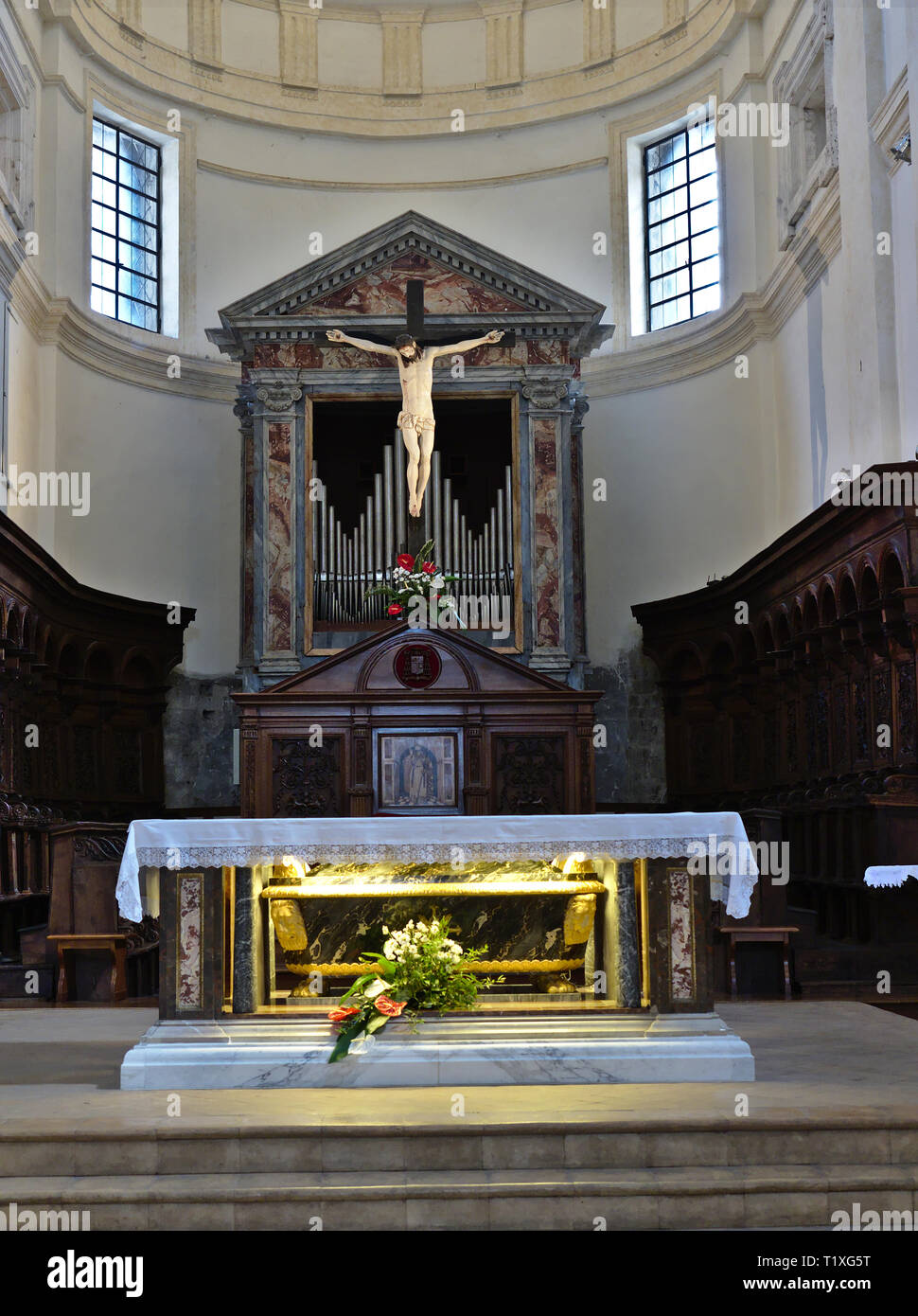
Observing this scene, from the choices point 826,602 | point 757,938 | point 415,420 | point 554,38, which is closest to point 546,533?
point 415,420

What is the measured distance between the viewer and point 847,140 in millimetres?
12750

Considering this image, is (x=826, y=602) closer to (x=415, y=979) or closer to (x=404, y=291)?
(x=404, y=291)

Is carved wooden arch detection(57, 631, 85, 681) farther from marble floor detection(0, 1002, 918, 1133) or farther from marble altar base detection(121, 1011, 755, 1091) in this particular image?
marble altar base detection(121, 1011, 755, 1091)

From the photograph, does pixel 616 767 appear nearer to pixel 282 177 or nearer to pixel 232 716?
pixel 232 716

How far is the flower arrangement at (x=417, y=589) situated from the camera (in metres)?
13.3

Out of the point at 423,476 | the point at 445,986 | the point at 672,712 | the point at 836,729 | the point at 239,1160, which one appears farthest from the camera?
the point at 672,712

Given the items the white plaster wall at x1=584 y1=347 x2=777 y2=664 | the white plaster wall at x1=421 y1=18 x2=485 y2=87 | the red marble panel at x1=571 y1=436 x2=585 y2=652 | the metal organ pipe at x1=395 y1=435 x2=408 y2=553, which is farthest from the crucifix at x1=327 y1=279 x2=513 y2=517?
the white plaster wall at x1=421 y1=18 x2=485 y2=87

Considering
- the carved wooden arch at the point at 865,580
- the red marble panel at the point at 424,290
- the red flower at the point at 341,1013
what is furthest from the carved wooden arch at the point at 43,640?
the red flower at the point at 341,1013

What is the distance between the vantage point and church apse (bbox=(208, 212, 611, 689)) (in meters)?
14.1

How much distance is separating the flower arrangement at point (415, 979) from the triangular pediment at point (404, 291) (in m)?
8.66

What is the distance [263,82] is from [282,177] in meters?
1.18

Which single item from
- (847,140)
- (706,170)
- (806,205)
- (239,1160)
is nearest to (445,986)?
(239,1160)

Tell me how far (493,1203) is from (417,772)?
7.55m

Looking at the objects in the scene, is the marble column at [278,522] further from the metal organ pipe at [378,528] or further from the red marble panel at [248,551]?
the metal organ pipe at [378,528]
